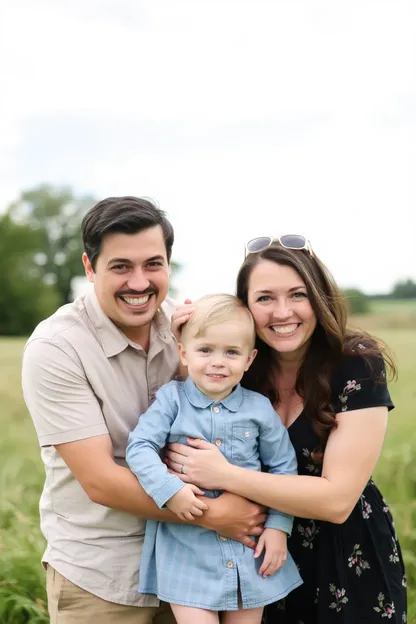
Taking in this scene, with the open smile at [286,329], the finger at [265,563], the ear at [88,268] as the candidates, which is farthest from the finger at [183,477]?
the ear at [88,268]

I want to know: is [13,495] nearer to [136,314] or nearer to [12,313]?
[136,314]

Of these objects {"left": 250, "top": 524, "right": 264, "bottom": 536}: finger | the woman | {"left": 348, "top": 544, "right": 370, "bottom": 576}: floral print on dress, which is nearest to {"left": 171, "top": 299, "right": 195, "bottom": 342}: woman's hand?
the woman

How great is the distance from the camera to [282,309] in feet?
8.75

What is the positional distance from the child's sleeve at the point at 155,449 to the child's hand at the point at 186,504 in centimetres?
2

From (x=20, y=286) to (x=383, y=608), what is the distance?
32.6 metres

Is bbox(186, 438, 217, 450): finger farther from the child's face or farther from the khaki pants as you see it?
the khaki pants

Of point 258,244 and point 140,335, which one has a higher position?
point 258,244

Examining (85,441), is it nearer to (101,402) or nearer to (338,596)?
(101,402)

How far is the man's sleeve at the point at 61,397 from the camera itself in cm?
266

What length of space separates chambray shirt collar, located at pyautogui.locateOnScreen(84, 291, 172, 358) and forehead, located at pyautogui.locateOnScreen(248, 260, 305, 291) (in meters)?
0.46

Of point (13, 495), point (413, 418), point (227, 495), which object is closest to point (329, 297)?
point (227, 495)

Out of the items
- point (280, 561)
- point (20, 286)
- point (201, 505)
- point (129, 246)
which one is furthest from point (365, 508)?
point (20, 286)

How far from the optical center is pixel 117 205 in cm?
280

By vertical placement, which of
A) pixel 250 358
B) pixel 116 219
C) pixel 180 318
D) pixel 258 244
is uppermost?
pixel 116 219
